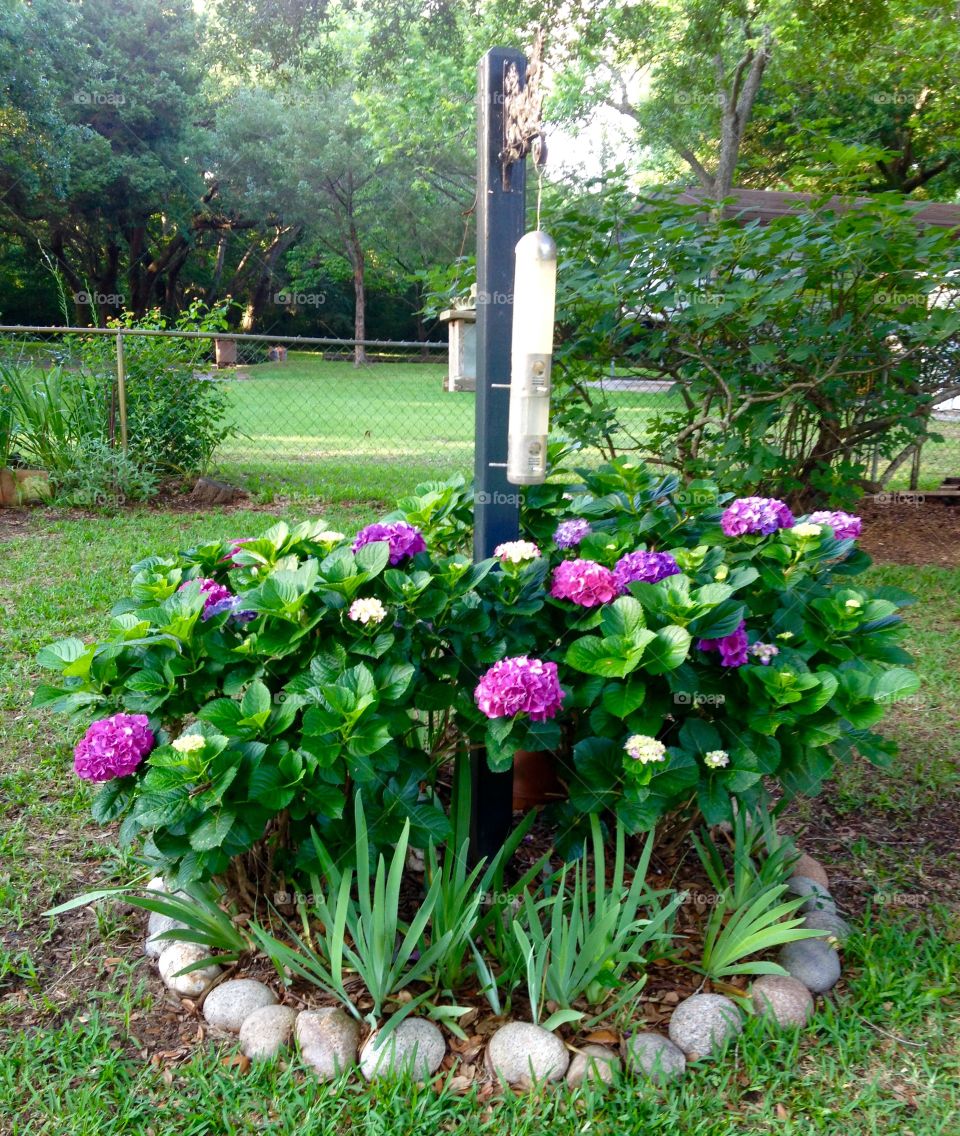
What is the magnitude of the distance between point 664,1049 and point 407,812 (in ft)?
2.38

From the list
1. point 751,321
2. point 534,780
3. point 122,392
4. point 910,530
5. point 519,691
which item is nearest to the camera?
point 519,691

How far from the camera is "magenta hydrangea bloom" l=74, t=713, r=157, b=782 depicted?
5.96ft

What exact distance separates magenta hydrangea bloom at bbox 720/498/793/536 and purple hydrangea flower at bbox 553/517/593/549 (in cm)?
37

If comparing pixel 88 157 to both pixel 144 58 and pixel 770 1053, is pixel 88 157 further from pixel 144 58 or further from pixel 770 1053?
pixel 770 1053

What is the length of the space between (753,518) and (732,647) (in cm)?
45

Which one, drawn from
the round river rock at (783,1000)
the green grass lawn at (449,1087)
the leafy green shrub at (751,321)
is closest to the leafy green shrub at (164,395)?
the leafy green shrub at (751,321)

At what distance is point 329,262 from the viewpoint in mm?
31109

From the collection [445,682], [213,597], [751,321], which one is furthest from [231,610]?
[751,321]

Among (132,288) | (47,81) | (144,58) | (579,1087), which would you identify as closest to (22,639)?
(579,1087)

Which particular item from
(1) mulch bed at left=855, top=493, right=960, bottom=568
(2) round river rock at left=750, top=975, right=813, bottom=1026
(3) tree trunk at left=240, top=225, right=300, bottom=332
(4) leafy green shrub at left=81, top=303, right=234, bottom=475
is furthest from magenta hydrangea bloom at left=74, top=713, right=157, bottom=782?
(3) tree trunk at left=240, top=225, right=300, bottom=332

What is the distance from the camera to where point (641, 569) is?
2109 millimetres

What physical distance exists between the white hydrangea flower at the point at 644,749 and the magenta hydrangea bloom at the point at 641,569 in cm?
38

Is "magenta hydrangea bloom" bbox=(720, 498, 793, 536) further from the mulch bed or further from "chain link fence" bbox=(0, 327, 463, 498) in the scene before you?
the mulch bed

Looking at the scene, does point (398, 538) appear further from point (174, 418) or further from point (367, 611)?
point (174, 418)
